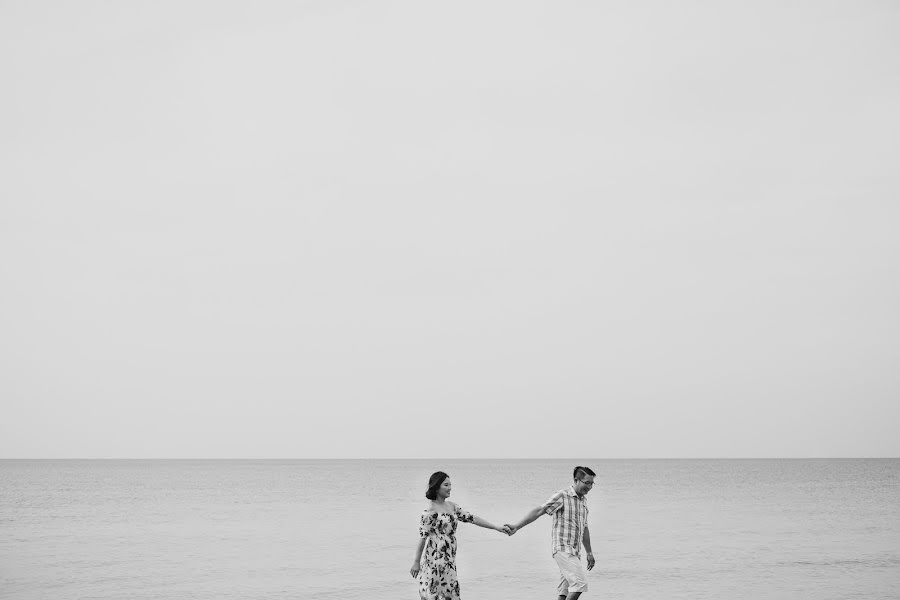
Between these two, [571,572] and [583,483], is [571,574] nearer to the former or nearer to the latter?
[571,572]

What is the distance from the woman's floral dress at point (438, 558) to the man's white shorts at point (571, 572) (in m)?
1.47

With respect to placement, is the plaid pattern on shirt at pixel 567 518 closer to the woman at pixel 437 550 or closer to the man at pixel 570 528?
the man at pixel 570 528

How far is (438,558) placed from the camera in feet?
25.4

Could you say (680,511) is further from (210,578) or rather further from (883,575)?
(210,578)

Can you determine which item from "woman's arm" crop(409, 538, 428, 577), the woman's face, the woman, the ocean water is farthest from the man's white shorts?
the ocean water

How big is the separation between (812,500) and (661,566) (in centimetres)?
3288

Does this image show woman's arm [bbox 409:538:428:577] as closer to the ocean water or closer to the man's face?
the man's face

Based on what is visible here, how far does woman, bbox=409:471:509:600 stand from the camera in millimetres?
7711

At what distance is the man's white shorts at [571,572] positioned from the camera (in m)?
8.70

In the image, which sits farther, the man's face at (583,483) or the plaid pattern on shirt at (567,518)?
the plaid pattern on shirt at (567,518)

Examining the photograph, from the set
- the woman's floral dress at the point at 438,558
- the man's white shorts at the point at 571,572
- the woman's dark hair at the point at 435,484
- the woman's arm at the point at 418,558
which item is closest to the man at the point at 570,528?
the man's white shorts at the point at 571,572

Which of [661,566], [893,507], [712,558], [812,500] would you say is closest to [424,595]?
[661,566]

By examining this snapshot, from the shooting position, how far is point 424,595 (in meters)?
7.72

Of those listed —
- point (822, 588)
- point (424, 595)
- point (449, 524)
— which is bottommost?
point (822, 588)
